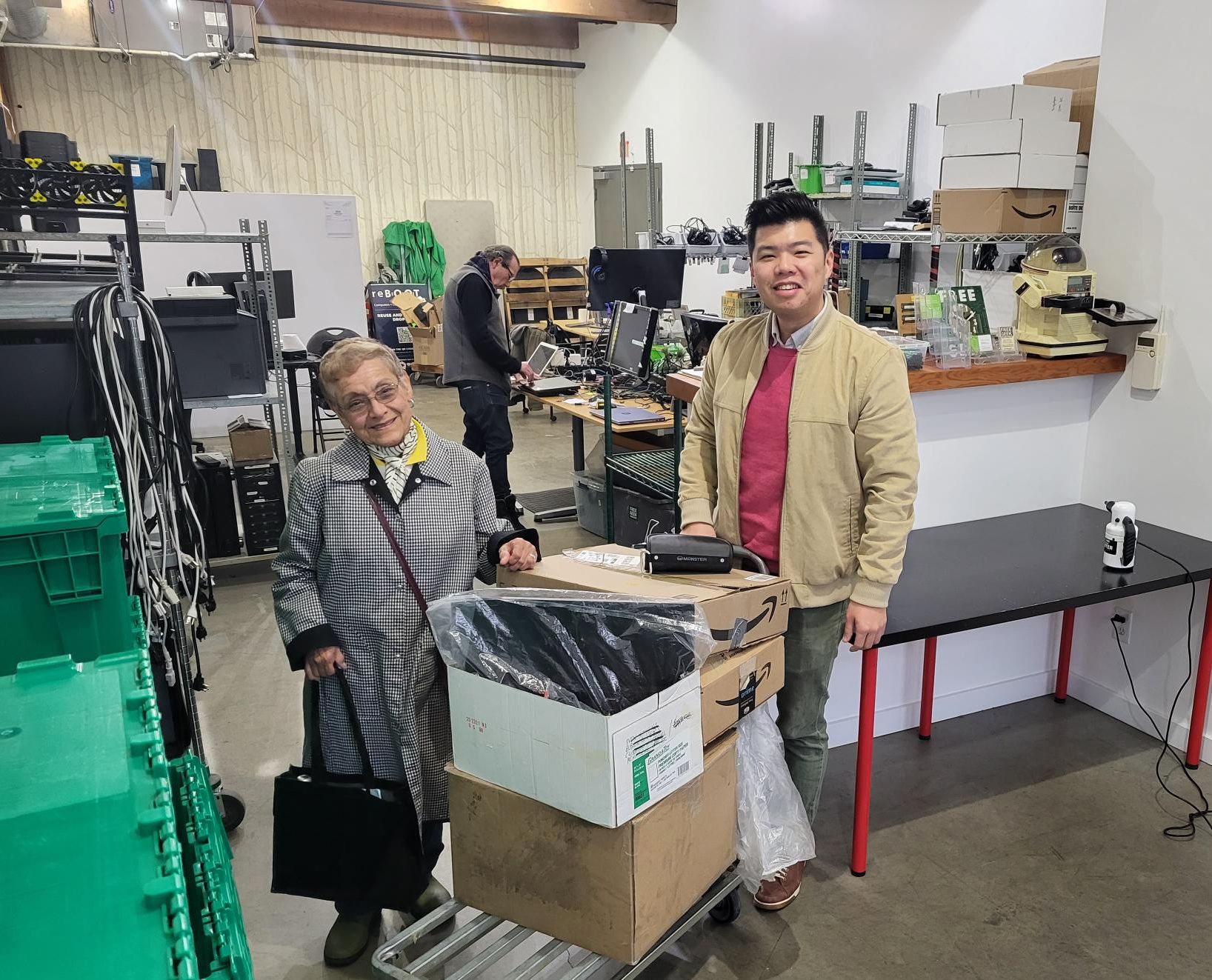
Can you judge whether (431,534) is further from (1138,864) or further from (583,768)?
(1138,864)

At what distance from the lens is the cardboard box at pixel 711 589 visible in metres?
1.68

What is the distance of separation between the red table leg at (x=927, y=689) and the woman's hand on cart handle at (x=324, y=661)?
6.05 ft

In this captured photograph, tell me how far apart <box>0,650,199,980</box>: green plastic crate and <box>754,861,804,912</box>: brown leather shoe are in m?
1.64

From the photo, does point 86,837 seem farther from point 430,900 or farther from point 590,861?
point 430,900

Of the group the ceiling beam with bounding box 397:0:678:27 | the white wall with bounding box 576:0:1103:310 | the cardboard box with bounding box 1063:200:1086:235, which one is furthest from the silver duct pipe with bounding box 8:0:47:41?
the cardboard box with bounding box 1063:200:1086:235

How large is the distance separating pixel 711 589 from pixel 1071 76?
3.05 meters

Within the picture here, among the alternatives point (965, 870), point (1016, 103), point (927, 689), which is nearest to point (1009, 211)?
point (1016, 103)

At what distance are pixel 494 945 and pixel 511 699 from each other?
0.52 metres

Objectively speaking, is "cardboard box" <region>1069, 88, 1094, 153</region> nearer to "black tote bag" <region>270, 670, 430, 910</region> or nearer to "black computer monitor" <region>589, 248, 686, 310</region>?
"black computer monitor" <region>589, 248, 686, 310</region>

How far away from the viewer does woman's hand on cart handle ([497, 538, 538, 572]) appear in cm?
182

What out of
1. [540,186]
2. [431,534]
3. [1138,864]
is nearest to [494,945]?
[431,534]

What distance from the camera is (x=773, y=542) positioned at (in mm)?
1997

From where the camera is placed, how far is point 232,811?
8.19ft

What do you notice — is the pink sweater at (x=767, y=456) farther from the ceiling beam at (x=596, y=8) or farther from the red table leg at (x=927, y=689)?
the ceiling beam at (x=596, y=8)
